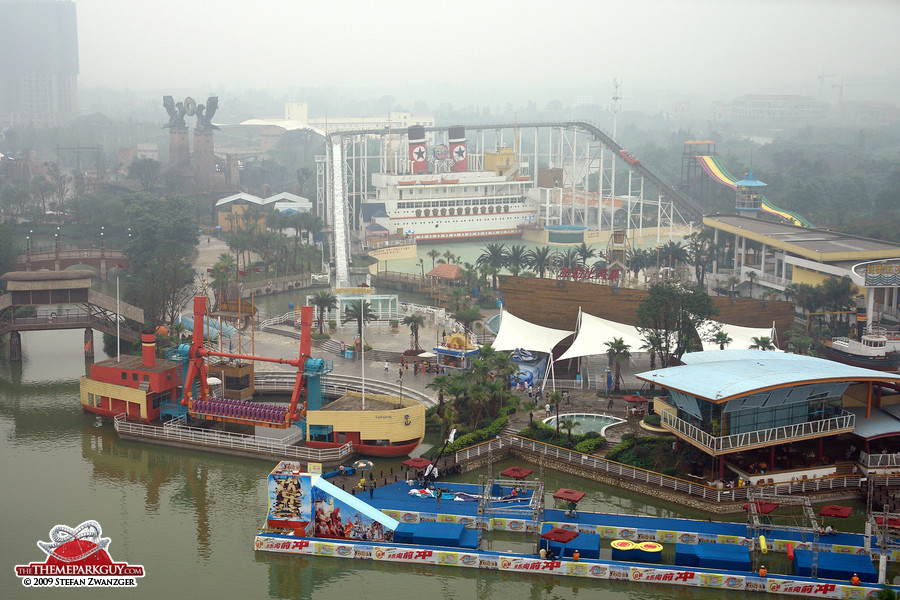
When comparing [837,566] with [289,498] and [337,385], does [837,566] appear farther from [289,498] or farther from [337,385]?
[337,385]

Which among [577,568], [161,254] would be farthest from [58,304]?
[577,568]

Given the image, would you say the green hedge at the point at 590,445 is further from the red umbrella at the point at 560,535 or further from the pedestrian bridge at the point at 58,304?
the pedestrian bridge at the point at 58,304

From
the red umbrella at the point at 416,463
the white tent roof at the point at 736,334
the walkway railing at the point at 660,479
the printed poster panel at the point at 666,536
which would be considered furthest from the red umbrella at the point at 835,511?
the white tent roof at the point at 736,334

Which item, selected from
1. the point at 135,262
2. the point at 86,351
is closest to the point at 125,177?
the point at 135,262

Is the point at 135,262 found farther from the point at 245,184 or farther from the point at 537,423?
the point at 245,184

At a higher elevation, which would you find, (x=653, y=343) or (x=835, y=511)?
(x=653, y=343)

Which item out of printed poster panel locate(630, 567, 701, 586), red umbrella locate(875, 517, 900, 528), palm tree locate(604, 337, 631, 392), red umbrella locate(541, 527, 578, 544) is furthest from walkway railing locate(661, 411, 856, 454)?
palm tree locate(604, 337, 631, 392)
